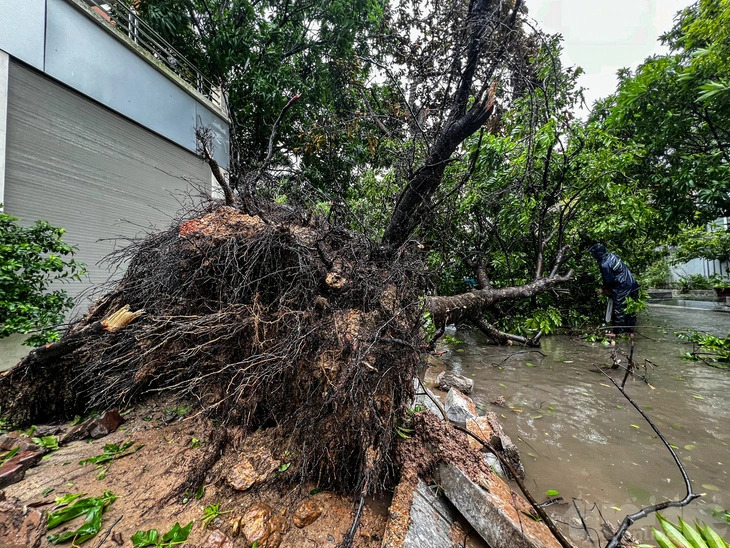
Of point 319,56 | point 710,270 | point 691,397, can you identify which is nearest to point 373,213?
point 691,397

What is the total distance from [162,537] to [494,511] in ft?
5.13

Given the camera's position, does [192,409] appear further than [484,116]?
No

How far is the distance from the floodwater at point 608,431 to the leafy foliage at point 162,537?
200 cm

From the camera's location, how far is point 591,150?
461 centimetres

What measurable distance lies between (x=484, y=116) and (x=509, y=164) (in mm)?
2799

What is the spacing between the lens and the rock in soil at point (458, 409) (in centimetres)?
232

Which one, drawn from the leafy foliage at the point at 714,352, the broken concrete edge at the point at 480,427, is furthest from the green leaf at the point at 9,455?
the leafy foliage at the point at 714,352

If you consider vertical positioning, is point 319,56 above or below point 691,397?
above

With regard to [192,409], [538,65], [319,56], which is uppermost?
[319,56]

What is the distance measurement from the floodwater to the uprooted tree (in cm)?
132

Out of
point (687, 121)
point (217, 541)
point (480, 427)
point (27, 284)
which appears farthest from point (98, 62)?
point (687, 121)

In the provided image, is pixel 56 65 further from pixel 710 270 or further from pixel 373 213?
pixel 710 270

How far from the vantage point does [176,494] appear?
154 centimetres

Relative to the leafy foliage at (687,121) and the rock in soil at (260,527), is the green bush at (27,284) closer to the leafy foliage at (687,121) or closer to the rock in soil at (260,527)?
the rock in soil at (260,527)
